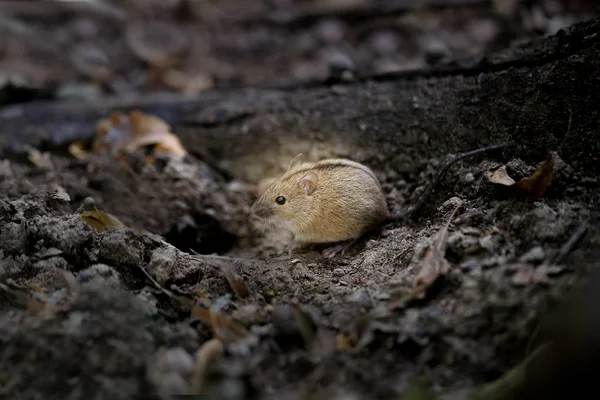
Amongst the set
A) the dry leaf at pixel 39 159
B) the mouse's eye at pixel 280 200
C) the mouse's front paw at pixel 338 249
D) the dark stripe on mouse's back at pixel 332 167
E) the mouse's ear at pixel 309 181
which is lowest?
the dry leaf at pixel 39 159

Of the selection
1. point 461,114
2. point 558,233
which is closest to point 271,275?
point 558,233

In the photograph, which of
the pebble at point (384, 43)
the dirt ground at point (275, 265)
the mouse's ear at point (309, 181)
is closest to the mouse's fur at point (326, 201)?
the mouse's ear at point (309, 181)

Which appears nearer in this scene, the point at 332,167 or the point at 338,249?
the point at 338,249

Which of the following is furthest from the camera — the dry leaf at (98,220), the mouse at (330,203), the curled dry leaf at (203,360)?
the mouse at (330,203)

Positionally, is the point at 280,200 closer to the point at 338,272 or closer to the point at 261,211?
the point at 261,211

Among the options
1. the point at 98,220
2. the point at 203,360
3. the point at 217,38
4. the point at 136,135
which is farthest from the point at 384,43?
the point at 203,360

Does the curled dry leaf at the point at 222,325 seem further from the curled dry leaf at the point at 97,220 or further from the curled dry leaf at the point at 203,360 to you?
the curled dry leaf at the point at 97,220

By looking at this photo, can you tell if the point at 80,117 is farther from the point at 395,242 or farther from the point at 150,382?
the point at 150,382
